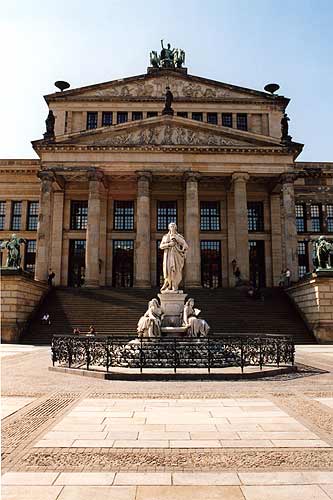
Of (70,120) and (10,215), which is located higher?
(70,120)

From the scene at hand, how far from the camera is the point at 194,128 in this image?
4522cm

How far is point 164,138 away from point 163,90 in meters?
11.8

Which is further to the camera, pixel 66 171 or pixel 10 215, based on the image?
pixel 10 215

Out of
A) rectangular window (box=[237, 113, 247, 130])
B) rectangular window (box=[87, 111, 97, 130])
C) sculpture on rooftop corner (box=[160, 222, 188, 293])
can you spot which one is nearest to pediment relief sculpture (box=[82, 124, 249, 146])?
rectangular window (box=[87, 111, 97, 130])

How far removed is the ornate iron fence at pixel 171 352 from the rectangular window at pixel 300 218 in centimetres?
3903

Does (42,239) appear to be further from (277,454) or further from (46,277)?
(277,454)

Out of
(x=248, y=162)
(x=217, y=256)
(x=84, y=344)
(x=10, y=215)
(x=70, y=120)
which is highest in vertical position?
(x=70, y=120)

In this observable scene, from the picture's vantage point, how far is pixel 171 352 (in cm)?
1483

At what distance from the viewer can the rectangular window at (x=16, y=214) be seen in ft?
173

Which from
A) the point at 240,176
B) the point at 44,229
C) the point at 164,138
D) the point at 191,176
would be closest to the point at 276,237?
the point at 240,176

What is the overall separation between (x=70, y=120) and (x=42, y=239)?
730 inches

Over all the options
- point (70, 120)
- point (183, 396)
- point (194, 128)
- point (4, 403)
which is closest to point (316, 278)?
point (194, 128)

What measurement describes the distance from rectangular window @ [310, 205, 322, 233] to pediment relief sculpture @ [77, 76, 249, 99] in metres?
16.4

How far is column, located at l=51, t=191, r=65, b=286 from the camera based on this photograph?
48.4 m
